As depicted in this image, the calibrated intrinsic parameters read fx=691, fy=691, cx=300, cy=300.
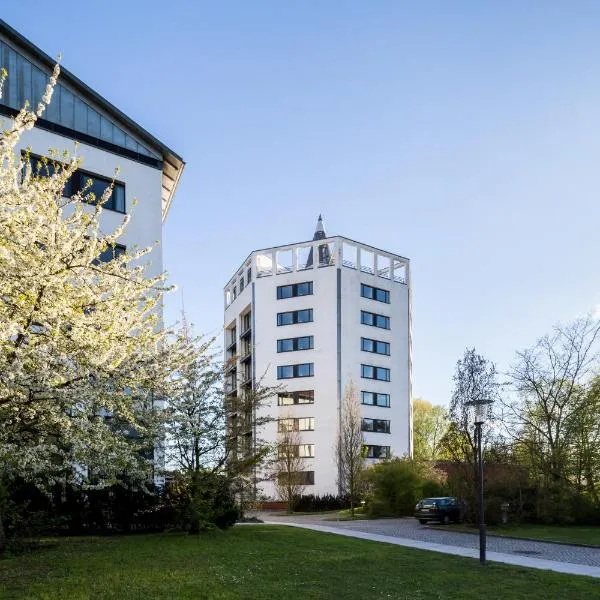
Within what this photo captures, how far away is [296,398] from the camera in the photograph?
6219 cm

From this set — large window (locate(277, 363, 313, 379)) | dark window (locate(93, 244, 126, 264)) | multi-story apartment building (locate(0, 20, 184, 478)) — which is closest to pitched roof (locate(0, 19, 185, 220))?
multi-story apartment building (locate(0, 20, 184, 478))

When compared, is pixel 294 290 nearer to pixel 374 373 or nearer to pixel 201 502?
pixel 374 373

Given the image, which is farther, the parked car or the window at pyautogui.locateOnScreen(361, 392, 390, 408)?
the window at pyautogui.locateOnScreen(361, 392, 390, 408)

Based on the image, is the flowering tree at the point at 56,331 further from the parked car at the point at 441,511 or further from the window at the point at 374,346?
the window at the point at 374,346

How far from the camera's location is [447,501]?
31.0 m

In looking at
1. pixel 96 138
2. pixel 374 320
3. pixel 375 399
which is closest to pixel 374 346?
pixel 374 320

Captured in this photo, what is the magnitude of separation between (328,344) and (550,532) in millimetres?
36332

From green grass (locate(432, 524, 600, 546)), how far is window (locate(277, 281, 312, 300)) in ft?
119

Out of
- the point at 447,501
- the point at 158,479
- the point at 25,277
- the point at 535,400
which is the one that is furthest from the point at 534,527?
the point at 25,277

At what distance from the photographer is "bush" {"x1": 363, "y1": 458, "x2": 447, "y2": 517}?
123ft

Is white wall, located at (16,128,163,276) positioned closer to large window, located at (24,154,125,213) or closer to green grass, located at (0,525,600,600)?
large window, located at (24,154,125,213)

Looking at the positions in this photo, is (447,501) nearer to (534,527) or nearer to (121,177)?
(534,527)

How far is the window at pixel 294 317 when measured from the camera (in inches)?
2486

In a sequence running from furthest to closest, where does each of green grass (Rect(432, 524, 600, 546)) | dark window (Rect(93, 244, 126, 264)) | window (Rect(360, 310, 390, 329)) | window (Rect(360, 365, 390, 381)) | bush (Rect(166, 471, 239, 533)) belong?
1. window (Rect(360, 310, 390, 329))
2. window (Rect(360, 365, 390, 381))
3. dark window (Rect(93, 244, 126, 264))
4. green grass (Rect(432, 524, 600, 546))
5. bush (Rect(166, 471, 239, 533))
